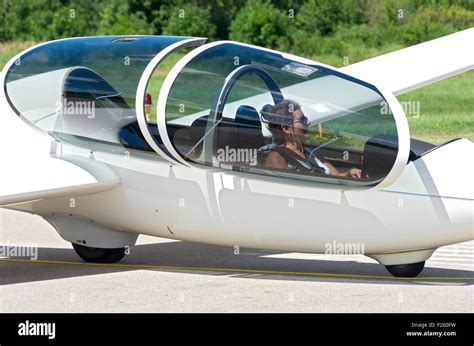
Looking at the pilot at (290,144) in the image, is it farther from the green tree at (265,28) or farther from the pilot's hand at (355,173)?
the green tree at (265,28)

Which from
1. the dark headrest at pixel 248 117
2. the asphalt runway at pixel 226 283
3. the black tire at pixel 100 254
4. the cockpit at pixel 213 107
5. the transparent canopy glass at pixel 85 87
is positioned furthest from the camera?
the black tire at pixel 100 254

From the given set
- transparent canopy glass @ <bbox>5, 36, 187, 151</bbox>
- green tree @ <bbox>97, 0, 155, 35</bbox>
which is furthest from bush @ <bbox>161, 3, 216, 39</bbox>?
transparent canopy glass @ <bbox>5, 36, 187, 151</bbox>

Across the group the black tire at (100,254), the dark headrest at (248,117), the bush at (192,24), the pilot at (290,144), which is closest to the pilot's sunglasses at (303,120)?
the pilot at (290,144)

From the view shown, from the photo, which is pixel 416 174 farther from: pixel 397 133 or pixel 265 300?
pixel 265 300

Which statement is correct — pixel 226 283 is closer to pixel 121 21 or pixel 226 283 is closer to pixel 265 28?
pixel 121 21

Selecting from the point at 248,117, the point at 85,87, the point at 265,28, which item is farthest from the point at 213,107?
the point at 265,28

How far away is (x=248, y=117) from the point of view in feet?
34.1

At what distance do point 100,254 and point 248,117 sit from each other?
270cm

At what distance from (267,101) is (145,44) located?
159 cm

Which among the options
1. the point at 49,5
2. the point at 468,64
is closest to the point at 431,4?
the point at 49,5

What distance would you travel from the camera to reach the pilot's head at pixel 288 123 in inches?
400

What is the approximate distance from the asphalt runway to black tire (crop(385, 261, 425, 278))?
3.1 inches

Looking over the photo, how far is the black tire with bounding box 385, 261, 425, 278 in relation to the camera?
413 inches

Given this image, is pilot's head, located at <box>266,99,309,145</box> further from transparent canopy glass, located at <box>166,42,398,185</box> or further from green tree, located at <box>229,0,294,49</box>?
green tree, located at <box>229,0,294,49</box>
